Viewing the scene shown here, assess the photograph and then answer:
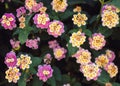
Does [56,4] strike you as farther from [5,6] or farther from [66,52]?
[5,6]

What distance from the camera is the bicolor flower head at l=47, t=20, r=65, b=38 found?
2064 mm

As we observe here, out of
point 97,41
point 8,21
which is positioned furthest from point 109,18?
point 8,21

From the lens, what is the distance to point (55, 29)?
207cm

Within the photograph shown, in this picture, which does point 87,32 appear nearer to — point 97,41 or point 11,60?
point 97,41

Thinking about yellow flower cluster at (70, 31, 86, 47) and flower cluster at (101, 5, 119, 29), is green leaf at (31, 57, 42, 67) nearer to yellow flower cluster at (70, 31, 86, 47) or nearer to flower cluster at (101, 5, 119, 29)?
yellow flower cluster at (70, 31, 86, 47)

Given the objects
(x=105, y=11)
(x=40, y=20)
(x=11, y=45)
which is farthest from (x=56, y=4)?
(x=11, y=45)

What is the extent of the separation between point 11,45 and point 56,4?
0.45m

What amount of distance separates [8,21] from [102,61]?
0.59 m

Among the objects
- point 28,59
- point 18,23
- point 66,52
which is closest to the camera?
point 28,59

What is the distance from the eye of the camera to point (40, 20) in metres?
2.07

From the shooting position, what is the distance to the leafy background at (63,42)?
2049mm

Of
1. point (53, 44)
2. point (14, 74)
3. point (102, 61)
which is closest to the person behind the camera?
point (14, 74)

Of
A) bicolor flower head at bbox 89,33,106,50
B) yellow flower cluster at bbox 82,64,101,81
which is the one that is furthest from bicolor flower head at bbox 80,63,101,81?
bicolor flower head at bbox 89,33,106,50

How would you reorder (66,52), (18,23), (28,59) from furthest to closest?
(18,23) → (66,52) → (28,59)
